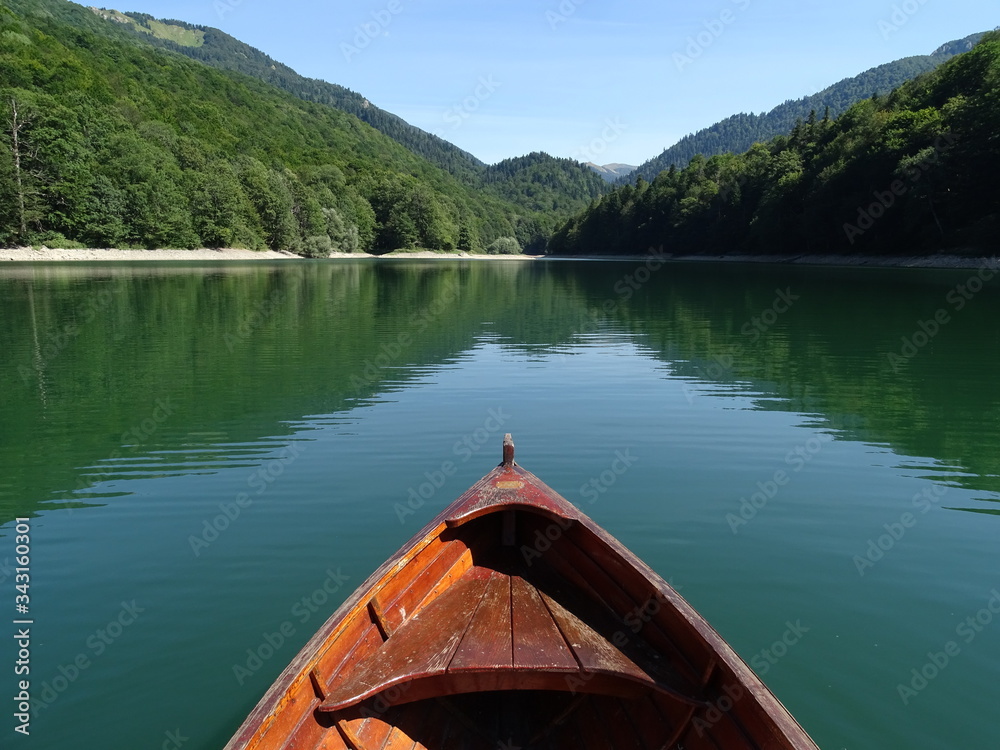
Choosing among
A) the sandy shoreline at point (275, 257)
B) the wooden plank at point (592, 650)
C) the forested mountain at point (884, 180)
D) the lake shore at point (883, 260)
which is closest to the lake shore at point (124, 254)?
the sandy shoreline at point (275, 257)

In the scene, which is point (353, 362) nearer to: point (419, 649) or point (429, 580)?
point (429, 580)

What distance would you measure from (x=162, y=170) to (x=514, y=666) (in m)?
91.8

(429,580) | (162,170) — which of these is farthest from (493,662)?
(162,170)

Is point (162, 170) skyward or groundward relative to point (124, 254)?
skyward

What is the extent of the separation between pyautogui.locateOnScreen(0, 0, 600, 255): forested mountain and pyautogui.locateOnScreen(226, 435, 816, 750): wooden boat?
74560 mm

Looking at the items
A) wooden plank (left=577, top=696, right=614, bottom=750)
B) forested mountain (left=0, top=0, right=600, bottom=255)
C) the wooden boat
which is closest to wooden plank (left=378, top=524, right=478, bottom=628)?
the wooden boat

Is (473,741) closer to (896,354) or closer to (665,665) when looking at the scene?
(665,665)

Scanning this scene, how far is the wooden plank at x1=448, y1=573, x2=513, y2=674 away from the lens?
13.7 feet

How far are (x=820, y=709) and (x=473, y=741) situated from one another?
8.83ft

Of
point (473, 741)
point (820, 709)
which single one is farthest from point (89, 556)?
point (820, 709)

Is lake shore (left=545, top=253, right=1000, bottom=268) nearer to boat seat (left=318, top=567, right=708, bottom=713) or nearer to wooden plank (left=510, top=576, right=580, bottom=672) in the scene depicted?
wooden plank (left=510, top=576, right=580, bottom=672)

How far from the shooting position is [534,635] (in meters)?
4.54

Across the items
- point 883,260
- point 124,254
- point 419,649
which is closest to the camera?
point 419,649

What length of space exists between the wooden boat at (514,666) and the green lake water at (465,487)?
1.44 meters
